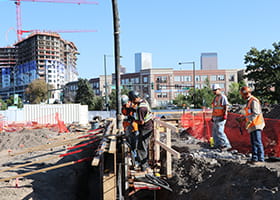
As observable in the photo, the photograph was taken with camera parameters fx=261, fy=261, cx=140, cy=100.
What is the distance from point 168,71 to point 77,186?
68.7 metres

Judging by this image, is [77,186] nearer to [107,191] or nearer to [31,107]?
[107,191]

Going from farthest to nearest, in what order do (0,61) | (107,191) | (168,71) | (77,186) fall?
(0,61)
(168,71)
(77,186)
(107,191)

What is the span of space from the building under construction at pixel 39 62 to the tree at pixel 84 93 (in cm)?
6090

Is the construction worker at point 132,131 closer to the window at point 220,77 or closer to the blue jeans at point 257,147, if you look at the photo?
the blue jeans at point 257,147

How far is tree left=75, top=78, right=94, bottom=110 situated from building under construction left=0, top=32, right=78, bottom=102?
60.9 meters

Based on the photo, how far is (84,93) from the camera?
52.7m

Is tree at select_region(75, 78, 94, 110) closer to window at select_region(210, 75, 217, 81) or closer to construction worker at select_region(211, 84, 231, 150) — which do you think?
window at select_region(210, 75, 217, 81)

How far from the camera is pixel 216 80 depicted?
77.0 metres

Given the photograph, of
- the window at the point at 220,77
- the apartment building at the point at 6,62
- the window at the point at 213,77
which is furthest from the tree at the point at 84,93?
the apartment building at the point at 6,62

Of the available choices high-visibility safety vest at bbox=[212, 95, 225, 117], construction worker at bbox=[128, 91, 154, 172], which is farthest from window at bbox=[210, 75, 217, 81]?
construction worker at bbox=[128, 91, 154, 172]

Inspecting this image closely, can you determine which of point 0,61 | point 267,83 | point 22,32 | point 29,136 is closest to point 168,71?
point 267,83

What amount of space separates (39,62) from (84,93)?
83.3 meters

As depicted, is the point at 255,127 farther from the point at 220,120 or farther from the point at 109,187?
the point at 109,187

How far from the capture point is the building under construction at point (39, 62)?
124 meters
